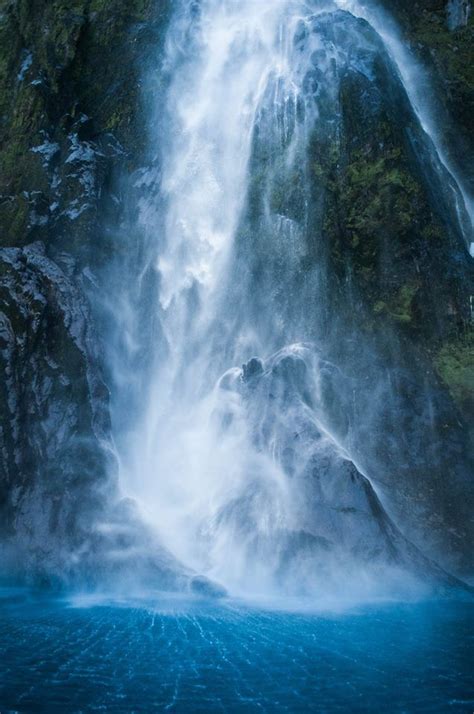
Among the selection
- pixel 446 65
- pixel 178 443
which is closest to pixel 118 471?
pixel 178 443

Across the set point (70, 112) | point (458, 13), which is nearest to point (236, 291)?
point (70, 112)

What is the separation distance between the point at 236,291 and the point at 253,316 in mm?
985

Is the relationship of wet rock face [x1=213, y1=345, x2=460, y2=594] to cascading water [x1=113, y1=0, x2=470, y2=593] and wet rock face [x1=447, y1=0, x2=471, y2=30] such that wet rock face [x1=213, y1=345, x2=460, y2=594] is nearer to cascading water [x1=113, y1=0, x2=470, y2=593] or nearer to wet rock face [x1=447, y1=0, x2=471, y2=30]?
cascading water [x1=113, y1=0, x2=470, y2=593]

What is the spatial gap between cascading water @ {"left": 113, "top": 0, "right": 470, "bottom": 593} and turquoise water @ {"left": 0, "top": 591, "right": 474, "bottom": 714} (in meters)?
2.59

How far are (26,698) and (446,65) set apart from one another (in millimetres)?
23123

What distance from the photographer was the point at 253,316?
1677 centimetres

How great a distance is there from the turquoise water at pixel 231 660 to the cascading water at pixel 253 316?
259 cm

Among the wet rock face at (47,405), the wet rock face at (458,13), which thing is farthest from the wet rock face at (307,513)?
the wet rock face at (458,13)

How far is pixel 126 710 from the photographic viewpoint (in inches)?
190

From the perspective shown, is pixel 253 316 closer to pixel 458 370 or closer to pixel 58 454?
pixel 458 370

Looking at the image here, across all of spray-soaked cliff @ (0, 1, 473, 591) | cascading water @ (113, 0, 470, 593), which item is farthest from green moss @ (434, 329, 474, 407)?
cascading water @ (113, 0, 470, 593)

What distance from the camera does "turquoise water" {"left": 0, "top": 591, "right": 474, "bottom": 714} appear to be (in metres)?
5.11

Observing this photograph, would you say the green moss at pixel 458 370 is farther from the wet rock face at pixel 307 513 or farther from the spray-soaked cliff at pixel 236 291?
the wet rock face at pixel 307 513

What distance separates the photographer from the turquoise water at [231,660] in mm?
5113
